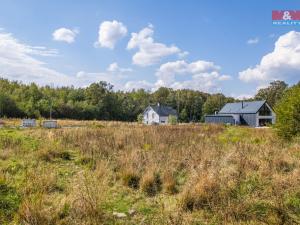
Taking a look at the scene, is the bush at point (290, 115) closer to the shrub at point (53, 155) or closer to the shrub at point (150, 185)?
the shrub at point (150, 185)

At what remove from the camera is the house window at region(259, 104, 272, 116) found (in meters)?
55.3

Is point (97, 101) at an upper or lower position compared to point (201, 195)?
upper

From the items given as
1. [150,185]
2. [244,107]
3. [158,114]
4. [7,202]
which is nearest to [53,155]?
[150,185]

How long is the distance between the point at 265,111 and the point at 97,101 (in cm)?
3960

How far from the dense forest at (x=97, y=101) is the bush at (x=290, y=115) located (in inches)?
1899

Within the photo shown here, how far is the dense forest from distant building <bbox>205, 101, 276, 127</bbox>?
1739 centimetres

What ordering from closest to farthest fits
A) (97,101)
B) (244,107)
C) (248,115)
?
1. (248,115)
2. (244,107)
3. (97,101)

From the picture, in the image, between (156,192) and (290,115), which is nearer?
(156,192)

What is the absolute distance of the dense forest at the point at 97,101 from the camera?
5596 cm

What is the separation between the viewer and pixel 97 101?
2781 inches

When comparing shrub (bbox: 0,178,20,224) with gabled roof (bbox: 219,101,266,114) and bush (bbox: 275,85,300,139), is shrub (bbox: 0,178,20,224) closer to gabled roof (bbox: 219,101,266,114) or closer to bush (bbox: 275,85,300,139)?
bush (bbox: 275,85,300,139)

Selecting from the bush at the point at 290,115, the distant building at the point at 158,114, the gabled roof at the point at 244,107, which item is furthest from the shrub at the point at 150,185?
the distant building at the point at 158,114

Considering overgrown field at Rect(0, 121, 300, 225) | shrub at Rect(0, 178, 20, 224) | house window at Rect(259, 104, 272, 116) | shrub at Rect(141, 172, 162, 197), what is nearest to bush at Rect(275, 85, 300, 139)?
overgrown field at Rect(0, 121, 300, 225)

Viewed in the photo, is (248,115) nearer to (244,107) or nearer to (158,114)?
(244,107)
